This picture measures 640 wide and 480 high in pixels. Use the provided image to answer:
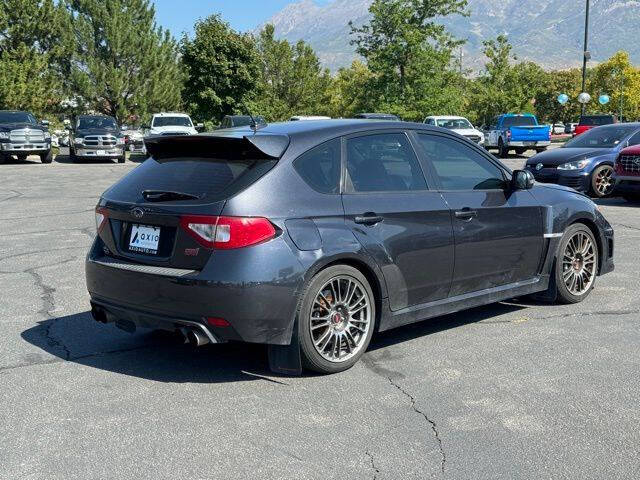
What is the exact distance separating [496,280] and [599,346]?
900 millimetres

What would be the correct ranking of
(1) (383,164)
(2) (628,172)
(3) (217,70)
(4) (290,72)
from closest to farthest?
(1) (383,164) < (2) (628,172) < (3) (217,70) < (4) (290,72)

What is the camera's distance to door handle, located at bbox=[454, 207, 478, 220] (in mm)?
5309

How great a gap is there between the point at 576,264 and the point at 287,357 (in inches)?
127

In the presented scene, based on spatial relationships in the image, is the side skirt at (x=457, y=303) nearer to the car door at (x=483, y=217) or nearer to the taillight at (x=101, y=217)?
the car door at (x=483, y=217)

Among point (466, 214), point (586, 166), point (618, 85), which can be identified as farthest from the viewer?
point (618, 85)

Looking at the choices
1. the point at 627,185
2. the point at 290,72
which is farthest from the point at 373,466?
the point at 290,72

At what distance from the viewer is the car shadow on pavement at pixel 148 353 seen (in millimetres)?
4719

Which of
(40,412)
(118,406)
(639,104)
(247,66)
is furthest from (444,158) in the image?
(639,104)

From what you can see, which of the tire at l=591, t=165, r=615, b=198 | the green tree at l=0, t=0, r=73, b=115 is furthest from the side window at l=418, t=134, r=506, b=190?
the green tree at l=0, t=0, r=73, b=115

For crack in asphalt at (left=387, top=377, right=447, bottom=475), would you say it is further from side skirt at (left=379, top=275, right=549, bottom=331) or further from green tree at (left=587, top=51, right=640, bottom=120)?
green tree at (left=587, top=51, right=640, bottom=120)

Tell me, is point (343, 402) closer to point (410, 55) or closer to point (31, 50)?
point (410, 55)

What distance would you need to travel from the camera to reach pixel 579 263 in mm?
6488

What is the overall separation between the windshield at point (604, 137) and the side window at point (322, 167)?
12.2 meters

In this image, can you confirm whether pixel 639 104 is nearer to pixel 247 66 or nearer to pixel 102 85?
pixel 247 66
